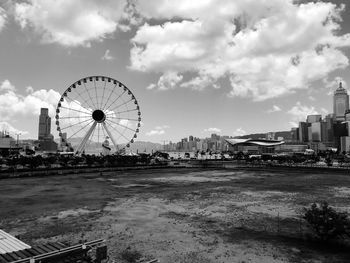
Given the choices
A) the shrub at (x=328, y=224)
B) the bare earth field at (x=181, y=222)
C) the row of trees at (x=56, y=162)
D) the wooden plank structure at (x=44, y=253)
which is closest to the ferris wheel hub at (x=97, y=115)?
the row of trees at (x=56, y=162)

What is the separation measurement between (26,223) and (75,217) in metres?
3.40

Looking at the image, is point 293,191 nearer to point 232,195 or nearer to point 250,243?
point 232,195

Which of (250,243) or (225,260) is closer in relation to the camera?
(225,260)

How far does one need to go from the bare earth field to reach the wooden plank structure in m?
3.87

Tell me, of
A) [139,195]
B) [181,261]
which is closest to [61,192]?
[139,195]

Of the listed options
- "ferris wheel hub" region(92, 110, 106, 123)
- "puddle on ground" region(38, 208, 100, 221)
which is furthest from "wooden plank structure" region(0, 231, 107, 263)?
"ferris wheel hub" region(92, 110, 106, 123)

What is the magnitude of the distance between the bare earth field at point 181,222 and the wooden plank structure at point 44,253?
3.87 meters

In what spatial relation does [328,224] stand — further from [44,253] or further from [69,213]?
[69,213]

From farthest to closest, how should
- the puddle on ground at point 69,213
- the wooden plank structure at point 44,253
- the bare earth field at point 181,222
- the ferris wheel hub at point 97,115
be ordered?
the ferris wheel hub at point 97,115
the puddle on ground at point 69,213
the bare earth field at point 181,222
the wooden plank structure at point 44,253

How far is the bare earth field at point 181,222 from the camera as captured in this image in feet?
53.7

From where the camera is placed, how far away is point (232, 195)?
34.6m

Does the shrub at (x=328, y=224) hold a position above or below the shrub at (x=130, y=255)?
above

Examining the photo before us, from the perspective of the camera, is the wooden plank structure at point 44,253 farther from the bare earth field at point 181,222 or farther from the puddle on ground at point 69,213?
the puddle on ground at point 69,213

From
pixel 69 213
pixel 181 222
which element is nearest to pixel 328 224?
pixel 181 222
